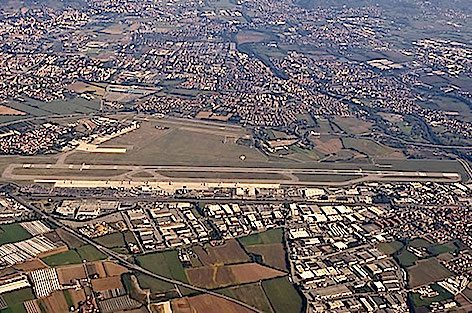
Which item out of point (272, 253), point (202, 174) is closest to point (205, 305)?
point (272, 253)

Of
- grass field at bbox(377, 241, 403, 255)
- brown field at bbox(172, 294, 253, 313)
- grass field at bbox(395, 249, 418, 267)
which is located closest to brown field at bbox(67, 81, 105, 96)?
grass field at bbox(377, 241, 403, 255)

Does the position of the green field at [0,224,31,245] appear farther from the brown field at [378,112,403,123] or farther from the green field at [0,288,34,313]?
the brown field at [378,112,403,123]

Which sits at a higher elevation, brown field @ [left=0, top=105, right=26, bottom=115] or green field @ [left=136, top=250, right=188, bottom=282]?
green field @ [left=136, top=250, right=188, bottom=282]

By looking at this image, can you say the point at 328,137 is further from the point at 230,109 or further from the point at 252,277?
the point at 252,277

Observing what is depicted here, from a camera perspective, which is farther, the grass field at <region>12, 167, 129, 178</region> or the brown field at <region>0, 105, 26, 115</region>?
the brown field at <region>0, 105, 26, 115</region>

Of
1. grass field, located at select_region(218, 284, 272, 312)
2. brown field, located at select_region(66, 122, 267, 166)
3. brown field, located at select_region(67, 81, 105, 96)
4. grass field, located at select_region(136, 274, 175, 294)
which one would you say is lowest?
brown field, located at select_region(67, 81, 105, 96)

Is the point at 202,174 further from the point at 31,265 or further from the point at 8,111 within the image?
the point at 8,111
